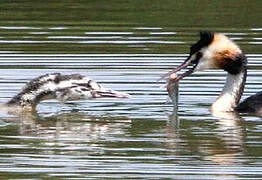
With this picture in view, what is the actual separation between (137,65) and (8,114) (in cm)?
285

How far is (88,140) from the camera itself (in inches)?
493

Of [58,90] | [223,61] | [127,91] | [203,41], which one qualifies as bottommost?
[127,91]

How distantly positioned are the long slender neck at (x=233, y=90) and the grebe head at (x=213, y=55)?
6cm

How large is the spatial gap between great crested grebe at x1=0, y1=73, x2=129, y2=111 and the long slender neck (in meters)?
1.23

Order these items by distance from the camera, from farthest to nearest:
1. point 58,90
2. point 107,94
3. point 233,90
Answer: point 233,90, point 58,90, point 107,94

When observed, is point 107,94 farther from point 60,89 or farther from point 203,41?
point 203,41

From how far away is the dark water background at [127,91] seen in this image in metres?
11.3

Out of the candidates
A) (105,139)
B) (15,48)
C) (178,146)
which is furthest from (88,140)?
(15,48)

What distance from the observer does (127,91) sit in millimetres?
15109

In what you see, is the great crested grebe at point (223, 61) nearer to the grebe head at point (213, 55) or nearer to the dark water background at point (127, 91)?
the grebe head at point (213, 55)

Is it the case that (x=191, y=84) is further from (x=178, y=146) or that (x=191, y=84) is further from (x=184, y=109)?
(x=178, y=146)

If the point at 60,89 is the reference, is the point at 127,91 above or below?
below

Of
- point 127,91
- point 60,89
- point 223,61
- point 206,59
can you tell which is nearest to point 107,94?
point 60,89

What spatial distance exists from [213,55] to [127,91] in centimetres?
109
